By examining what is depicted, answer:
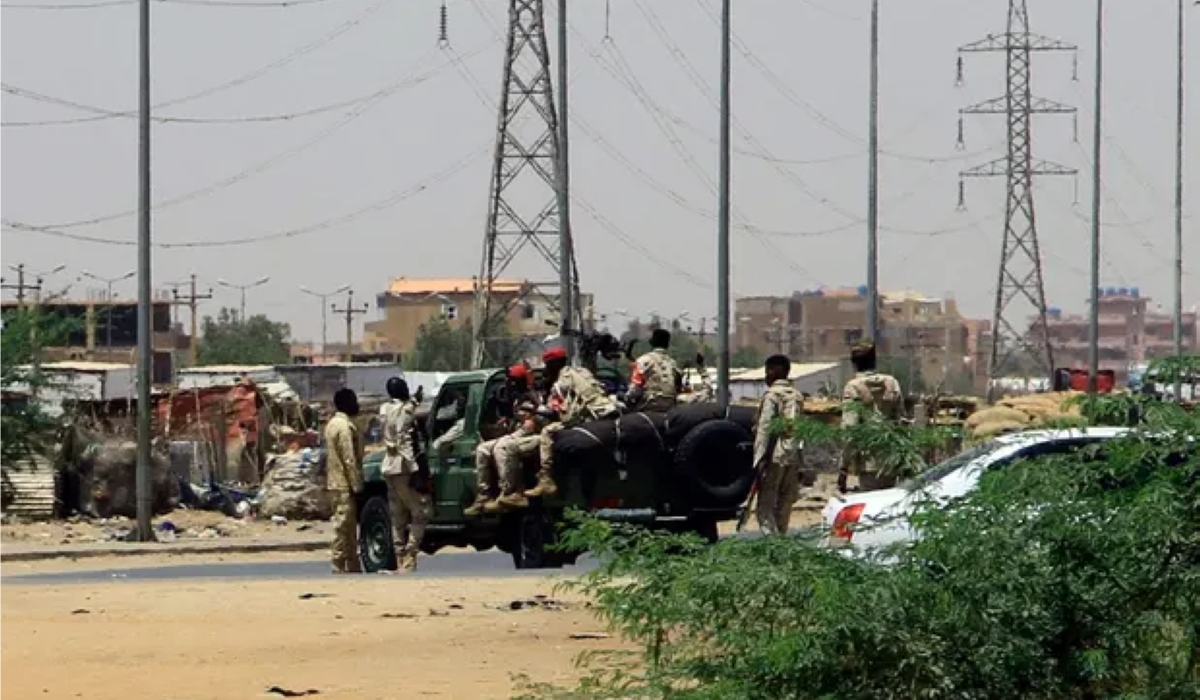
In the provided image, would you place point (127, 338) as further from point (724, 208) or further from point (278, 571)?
point (278, 571)

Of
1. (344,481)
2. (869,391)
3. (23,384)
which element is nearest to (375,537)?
(344,481)

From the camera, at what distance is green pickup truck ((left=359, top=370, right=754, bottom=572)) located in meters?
24.4

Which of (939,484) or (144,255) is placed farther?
(144,255)

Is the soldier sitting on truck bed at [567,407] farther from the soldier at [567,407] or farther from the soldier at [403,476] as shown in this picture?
the soldier at [403,476]

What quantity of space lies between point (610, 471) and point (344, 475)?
8.93 feet

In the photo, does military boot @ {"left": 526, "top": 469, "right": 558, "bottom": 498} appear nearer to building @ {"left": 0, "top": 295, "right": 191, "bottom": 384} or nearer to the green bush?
the green bush

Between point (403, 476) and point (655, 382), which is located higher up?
point (655, 382)

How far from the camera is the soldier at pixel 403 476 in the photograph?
2528cm

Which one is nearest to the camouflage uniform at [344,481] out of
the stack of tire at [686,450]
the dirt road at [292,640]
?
the dirt road at [292,640]

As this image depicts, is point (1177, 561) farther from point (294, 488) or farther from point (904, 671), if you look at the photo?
point (294, 488)

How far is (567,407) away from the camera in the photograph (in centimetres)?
2455

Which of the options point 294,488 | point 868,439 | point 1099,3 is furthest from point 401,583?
point 1099,3

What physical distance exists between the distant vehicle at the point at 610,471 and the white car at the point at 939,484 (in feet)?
20.9

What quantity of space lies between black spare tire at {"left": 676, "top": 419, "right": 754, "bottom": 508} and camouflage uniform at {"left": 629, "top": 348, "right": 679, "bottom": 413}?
2.03ft
